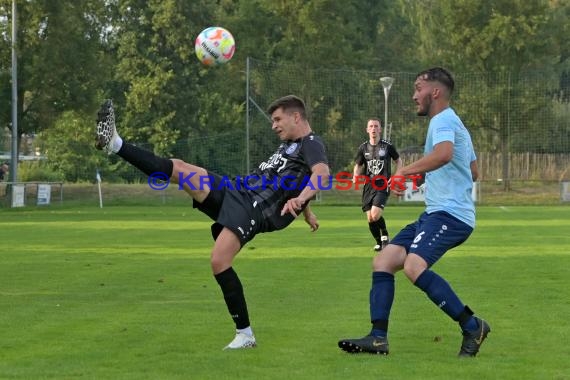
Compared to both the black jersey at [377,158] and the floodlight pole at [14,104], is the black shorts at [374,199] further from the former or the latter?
the floodlight pole at [14,104]

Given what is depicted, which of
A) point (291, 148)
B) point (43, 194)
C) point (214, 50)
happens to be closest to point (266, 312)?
point (291, 148)

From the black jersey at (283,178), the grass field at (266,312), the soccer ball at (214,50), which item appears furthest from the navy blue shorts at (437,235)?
the soccer ball at (214,50)

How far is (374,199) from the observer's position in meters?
17.4

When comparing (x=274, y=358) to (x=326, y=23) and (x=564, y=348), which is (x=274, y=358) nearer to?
(x=564, y=348)

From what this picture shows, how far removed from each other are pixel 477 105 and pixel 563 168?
182 inches

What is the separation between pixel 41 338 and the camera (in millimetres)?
8094

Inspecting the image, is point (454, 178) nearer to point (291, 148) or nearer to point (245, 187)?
point (291, 148)

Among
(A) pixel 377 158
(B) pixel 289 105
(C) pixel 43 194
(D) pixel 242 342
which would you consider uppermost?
(B) pixel 289 105

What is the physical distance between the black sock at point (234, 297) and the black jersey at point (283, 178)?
1.73 ft

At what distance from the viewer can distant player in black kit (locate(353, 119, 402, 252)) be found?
17.2 metres

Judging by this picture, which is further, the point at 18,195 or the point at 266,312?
the point at 18,195

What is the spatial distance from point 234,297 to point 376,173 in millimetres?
10142

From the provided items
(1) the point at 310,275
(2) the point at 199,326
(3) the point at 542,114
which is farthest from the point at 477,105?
(2) the point at 199,326

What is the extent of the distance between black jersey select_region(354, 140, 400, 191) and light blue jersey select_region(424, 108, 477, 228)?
32.9 feet
